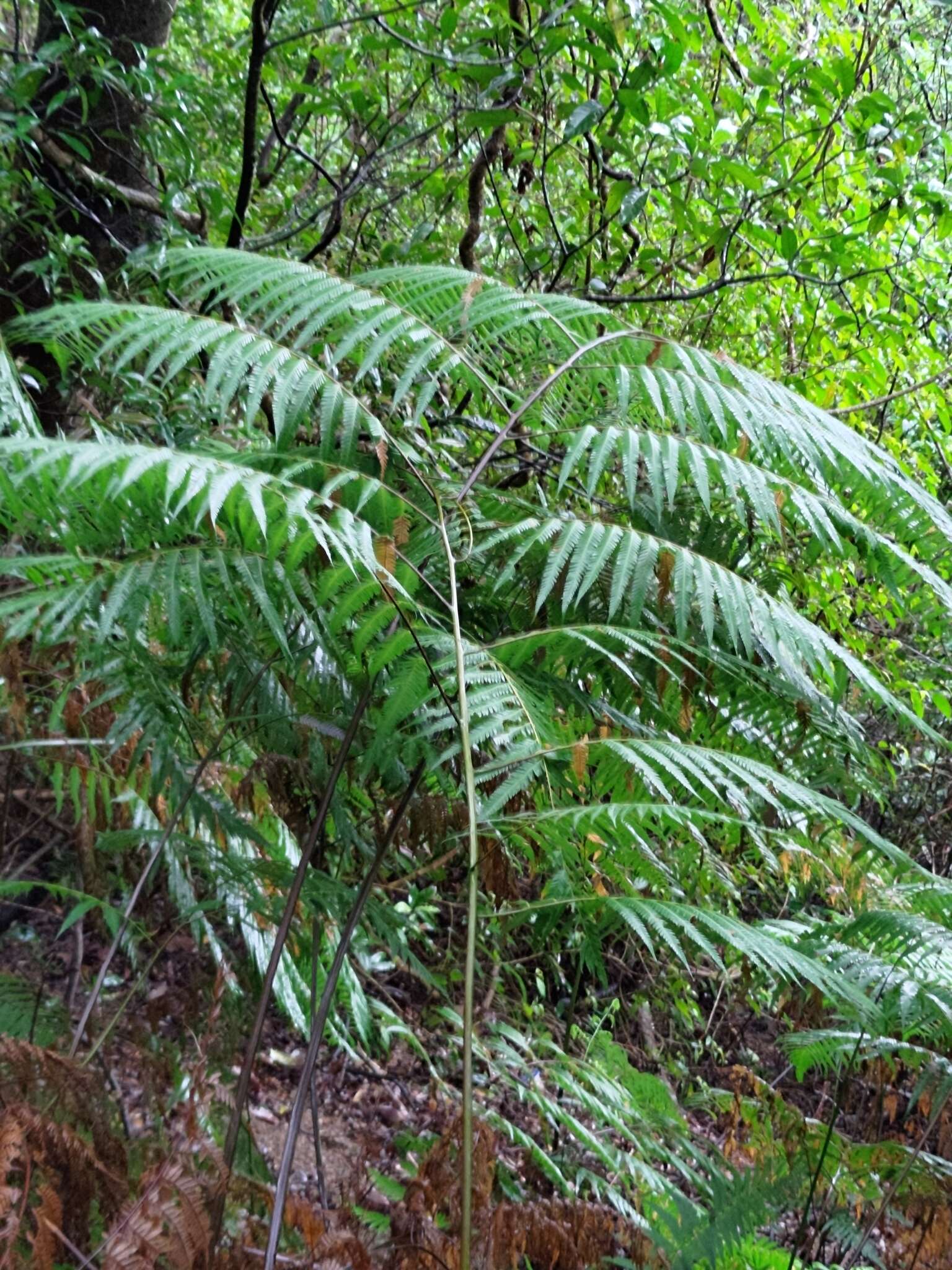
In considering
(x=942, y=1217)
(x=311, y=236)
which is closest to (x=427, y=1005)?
(x=942, y=1217)

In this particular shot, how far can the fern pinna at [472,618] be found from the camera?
3.48ft

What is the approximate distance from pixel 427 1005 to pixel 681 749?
2.13 meters

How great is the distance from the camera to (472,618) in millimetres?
1473

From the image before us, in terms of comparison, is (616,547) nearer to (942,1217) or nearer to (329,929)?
(329,929)

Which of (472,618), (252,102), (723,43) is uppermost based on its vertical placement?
(723,43)

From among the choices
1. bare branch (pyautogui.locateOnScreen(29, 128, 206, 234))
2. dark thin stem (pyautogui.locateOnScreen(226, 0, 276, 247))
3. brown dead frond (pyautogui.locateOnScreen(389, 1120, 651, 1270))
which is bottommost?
brown dead frond (pyautogui.locateOnScreen(389, 1120, 651, 1270))

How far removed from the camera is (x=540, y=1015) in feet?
10.1

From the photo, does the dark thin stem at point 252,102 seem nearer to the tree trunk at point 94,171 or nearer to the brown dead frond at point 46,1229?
the tree trunk at point 94,171

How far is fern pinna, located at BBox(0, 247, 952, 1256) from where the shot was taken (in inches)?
41.8

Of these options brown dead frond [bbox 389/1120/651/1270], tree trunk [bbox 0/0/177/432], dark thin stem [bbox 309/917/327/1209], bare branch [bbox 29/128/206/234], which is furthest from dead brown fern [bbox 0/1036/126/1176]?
bare branch [bbox 29/128/206/234]

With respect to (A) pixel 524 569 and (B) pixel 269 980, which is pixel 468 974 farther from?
(A) pixel 524 569

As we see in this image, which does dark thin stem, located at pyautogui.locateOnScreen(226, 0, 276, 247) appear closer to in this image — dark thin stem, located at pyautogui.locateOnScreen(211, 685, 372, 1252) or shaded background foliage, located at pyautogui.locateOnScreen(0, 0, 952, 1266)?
shaded background foliage, located at pyautogui.locateOnScreen(0, 0, 952, 1266)

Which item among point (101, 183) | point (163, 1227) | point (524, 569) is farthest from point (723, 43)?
point (163, 1227)

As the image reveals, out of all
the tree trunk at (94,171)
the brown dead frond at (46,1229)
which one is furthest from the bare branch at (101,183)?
the brown dead frond at (46,1229)
